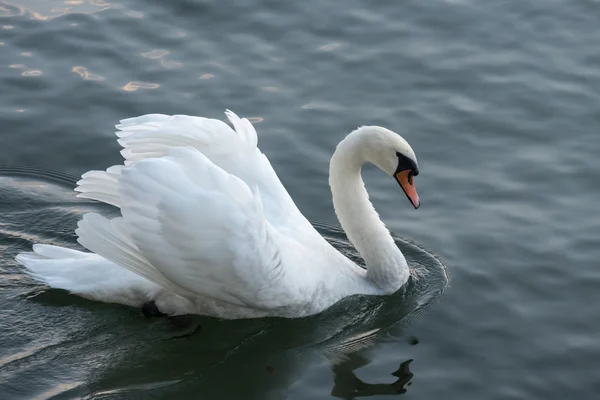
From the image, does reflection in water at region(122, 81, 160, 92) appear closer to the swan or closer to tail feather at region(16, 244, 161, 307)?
the swan

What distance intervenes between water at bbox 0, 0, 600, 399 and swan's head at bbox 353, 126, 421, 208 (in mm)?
1018

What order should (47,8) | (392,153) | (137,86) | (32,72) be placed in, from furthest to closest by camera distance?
1. (47,8)
2. (32,72)
3. (137,86)
4. (392,153)

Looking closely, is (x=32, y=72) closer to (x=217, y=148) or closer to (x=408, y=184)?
(x=217, y=148)

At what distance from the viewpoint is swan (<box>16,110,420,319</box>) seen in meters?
8.08

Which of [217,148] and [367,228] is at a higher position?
[217,148]

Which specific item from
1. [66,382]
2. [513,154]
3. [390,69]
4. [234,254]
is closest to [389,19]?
[390,69]

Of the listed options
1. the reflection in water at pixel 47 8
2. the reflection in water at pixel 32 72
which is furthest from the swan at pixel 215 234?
the reflection in water at pixel 47 8

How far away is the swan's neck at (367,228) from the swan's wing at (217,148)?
0.44 meters

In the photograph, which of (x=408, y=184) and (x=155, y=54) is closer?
(x=408, y=184)

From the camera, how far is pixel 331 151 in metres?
11.3

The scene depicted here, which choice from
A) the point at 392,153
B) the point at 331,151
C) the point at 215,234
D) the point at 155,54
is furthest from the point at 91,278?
the point at 155,54

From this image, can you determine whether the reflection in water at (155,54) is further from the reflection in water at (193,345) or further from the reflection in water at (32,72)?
the reflection in water at (193,345)

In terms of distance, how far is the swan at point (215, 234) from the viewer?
8.08 m

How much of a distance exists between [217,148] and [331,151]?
A: 230cm
